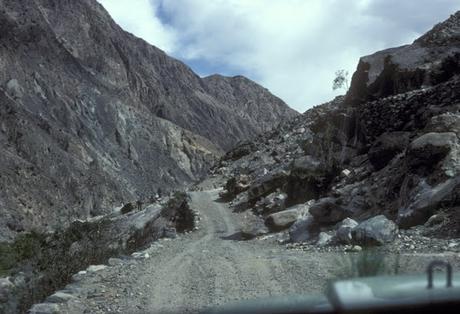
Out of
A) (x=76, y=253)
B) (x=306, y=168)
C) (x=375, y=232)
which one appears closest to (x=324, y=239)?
(x=375, y=232)

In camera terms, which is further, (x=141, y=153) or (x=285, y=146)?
(x=141, y=153)

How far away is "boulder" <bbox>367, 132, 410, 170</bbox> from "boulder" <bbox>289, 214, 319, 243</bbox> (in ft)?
10.2

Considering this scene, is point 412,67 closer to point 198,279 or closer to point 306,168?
point 306,168

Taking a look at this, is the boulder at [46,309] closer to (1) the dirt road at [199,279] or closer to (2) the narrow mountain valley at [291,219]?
(2) the narrow mountain valley at [291,219]

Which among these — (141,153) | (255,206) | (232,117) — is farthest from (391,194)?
(232,117)

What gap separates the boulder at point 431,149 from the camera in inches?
561

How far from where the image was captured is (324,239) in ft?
43.9

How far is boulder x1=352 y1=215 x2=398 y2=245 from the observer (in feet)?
37.5

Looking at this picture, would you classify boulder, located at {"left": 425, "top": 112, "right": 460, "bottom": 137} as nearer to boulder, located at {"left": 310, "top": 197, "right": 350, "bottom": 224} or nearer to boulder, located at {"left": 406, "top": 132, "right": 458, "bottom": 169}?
boulder, located at {"left": 406, "top": 132, "right": 458, "bottom": 169}

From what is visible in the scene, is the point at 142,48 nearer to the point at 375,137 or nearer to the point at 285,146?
the point at 285,146

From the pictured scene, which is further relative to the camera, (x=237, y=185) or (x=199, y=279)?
(x=237, y=185)

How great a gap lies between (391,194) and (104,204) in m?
66.4

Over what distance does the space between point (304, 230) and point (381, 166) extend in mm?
3662

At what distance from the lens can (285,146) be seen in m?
36.3
